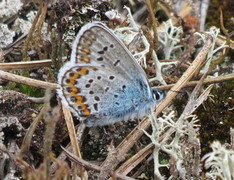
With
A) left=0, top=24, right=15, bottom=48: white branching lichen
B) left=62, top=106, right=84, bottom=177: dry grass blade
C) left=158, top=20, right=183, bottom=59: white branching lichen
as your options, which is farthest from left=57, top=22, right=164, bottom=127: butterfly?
left=0, top=24, right=15, bottom=48: white branching lichen

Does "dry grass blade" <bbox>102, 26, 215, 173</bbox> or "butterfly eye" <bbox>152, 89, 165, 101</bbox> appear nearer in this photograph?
"dry grass blade" <bbox>102, 26, 215, 173</bbox>

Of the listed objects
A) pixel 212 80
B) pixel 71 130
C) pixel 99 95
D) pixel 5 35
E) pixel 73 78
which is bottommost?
pixel 71 130

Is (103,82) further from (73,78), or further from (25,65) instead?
(25,65)

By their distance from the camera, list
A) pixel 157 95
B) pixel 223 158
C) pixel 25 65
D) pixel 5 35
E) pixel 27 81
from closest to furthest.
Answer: pixel 223 158, pixel 157 95, pixel 27 81, pixel 25 65, pixel 5 35

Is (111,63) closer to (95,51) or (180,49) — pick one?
(95,51)

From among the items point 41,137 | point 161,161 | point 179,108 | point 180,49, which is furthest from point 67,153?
point 180,49

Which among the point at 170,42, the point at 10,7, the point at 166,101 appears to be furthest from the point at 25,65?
the point at 170,42

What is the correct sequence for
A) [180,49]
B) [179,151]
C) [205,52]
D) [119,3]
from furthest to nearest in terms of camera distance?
[119,3] → [180,49] → [205,52] → [179,151]

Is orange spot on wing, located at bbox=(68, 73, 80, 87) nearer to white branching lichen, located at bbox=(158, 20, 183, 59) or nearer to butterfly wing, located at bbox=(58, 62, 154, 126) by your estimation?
butterfly wing, located at bbox=(58, 62, 154, 126)
